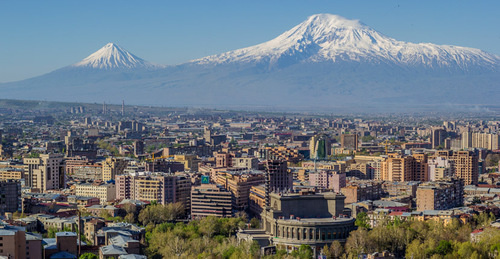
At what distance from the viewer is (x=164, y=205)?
161ft

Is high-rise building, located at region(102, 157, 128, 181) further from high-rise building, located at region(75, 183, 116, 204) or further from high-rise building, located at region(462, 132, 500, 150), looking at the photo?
high-rise building, located at region(462, 132, 500, 150)

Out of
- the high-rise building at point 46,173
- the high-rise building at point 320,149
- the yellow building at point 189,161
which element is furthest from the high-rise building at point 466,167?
the high-rise building at point 46,173

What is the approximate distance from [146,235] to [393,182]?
1020 inches

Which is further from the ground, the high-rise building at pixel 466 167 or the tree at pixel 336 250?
the high-rise building at pixel 466 167

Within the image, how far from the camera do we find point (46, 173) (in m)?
61.3

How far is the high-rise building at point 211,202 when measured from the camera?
48469 mm

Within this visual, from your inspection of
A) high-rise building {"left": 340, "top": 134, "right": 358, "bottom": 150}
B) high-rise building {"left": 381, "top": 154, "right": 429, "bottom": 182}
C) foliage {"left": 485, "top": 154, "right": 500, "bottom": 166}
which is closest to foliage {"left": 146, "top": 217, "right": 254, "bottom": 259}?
high-rise building {"left": 381, "top": 154, "right": 429, "bottom": 182}

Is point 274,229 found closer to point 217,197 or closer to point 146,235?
point 146,235

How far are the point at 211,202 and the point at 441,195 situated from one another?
12752 millimetres

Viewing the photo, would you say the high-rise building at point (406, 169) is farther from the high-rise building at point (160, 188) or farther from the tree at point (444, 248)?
the tree at point (444, 248)

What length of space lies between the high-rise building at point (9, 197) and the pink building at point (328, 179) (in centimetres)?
1889

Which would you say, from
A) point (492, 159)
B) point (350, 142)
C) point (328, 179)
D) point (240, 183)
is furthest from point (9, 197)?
point (350, 142)

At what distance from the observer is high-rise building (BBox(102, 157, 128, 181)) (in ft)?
213

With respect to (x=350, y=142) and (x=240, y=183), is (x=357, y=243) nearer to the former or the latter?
(x=240, y=183)
